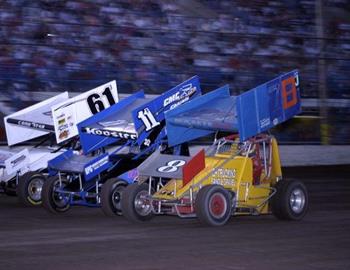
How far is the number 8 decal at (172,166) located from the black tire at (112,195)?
772 millimetres

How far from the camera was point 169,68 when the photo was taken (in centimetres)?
1814

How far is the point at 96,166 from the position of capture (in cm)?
1066

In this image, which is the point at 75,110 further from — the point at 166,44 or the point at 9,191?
the point at 166,44

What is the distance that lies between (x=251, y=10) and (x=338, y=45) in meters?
2.21

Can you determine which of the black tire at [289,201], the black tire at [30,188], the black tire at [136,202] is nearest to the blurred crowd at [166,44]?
the black tire at [30,188]

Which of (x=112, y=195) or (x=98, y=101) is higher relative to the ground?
(x=98, y=101)

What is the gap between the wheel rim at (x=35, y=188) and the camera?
473 inches

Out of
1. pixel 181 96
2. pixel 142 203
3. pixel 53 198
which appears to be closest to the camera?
pixel 142 203

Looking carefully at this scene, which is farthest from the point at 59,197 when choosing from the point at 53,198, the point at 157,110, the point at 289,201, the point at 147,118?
the point at 289,201

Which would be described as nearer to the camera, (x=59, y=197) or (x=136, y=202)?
(x=136, y=202)

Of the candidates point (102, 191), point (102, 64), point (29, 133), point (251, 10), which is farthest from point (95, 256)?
point (251, 10)

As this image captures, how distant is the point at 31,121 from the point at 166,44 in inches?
258

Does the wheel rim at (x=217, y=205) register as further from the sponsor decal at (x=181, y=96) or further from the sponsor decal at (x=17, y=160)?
the sponsor decal at (x=17, y=160)

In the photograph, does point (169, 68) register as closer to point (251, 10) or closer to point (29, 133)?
point (251, 10)
